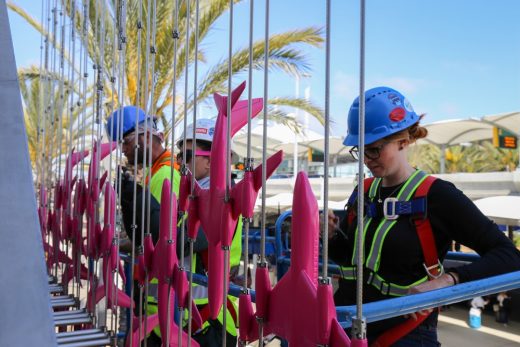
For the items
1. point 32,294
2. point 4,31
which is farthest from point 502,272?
point 4,31

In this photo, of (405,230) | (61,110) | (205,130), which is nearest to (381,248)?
(405,230)

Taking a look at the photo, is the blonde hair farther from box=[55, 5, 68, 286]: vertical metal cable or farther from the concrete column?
box=[55, 5, 68, 286]: vertical metal cable

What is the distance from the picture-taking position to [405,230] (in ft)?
5.91

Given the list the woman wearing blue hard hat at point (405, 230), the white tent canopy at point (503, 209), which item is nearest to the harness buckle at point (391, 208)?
the woman wearing blue hard hat at point (405, 230)

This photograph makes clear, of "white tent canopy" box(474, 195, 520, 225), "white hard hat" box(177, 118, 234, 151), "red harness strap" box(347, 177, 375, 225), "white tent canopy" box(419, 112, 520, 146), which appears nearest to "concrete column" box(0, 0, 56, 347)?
"red harness strap" box(347, 177, 375, 225)

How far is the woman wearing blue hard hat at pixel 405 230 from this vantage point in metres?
1.68

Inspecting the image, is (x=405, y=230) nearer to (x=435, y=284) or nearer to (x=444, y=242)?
(x=444, y=242)

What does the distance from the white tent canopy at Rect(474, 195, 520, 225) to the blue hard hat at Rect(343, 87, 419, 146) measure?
25.4ft

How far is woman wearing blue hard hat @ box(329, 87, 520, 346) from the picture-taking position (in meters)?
1.68

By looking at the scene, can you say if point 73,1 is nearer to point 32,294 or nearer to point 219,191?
point 219,191

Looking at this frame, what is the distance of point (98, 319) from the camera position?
2.23 m

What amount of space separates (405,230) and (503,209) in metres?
8.42

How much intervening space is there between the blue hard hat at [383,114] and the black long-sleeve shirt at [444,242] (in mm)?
218

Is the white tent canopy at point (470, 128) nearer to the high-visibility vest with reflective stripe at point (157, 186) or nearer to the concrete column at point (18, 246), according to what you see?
the high-visibility vest with reflective stripe at point (157, 186)
